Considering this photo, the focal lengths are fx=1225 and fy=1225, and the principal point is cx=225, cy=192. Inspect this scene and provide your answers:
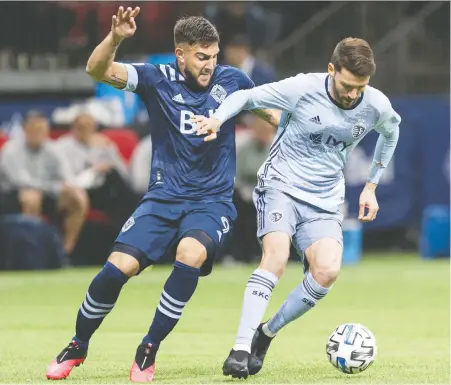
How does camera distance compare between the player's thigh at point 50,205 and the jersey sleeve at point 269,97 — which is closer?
the jersey sleeve at point 269,97

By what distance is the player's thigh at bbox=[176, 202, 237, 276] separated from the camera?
24.0 ft

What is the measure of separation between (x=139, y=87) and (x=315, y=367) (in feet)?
6.92

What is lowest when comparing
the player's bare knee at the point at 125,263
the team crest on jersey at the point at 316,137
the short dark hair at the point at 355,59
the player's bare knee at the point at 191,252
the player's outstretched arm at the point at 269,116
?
the player's bare knee at the point at 125,263

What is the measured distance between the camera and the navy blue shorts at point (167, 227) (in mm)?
7391

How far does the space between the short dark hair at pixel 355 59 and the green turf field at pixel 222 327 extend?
185cm

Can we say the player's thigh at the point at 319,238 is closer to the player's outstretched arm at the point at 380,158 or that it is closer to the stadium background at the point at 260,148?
the player's outstretched arm at the point at 380,158

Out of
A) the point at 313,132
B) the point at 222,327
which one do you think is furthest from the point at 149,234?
the point at 222,327

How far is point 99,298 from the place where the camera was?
7.36m

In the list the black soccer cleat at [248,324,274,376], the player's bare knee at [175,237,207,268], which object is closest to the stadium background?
the black soccer cleat at [248,324,274,376]

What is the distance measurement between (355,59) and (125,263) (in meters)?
1.84

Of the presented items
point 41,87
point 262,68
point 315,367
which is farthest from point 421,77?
point 315,367

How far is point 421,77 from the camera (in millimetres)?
21094

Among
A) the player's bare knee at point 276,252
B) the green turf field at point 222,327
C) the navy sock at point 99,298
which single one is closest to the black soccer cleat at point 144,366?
the green turf field at point 222,327

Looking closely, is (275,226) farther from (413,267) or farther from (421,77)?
(421,77)
